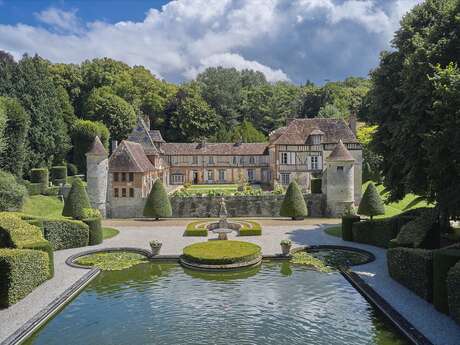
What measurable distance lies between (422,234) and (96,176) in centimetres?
2598

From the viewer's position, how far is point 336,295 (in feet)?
53.0

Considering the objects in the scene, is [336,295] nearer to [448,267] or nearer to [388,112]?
[448,267]

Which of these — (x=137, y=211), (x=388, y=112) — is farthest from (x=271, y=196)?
(x=388, y=112)

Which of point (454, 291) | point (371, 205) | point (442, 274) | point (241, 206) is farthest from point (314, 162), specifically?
point (454, 291)

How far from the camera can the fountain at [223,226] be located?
87.0 feet

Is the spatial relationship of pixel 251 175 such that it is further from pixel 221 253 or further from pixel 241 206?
pixel 221 253

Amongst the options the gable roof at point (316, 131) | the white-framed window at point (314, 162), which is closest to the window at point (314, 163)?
the white-framed window at point (314, 162)

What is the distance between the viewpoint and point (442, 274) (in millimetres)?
13695

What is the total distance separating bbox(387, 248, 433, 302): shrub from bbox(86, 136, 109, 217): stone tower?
2495 centimetres

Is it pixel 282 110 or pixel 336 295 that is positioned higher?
pixel 282 110

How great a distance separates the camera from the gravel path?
42.0 ft

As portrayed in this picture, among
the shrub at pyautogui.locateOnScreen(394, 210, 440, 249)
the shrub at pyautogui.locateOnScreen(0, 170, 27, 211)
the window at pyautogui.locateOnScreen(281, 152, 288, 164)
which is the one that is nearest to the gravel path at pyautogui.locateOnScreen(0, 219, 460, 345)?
the shrub at pyautogui.locateOnScreen(394, 210, 440, 249)

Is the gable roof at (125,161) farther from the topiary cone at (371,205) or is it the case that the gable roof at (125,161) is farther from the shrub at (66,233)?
the topiary cone at (371,205)

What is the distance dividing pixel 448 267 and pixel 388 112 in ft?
36.7
